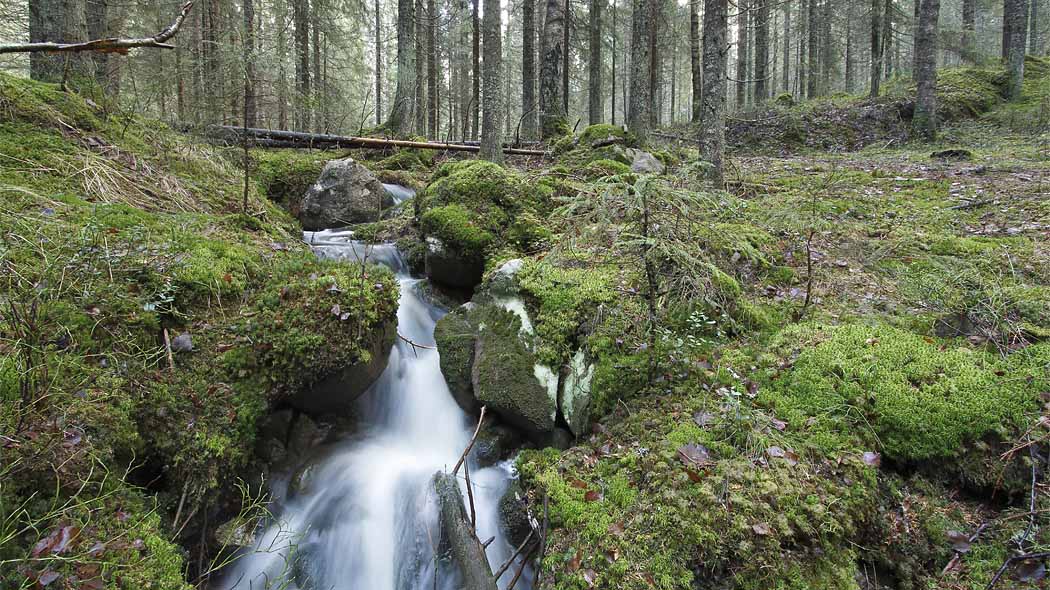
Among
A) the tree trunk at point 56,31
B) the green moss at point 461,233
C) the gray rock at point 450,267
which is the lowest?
the gray rock at point 450,267

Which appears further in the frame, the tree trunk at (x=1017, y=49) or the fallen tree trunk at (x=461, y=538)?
the tree trunk at (x=1017, y=49)

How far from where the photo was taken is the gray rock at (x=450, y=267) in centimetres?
556

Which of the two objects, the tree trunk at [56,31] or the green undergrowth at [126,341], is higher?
the tree trunk at [56,31]

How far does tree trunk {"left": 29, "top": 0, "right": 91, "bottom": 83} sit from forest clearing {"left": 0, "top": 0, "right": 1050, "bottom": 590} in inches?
1.6

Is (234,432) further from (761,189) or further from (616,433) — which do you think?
(761,189)

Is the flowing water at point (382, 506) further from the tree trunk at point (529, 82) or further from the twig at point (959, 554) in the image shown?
the tree trunk at point (529, 82)

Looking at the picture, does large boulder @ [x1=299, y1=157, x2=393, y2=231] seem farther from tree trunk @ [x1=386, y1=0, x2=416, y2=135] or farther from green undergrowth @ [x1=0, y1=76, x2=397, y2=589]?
tree trunk @ [x1=386, y1=0, x2=416, y2=135]

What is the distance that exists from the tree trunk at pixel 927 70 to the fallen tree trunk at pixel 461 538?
49.0 ft

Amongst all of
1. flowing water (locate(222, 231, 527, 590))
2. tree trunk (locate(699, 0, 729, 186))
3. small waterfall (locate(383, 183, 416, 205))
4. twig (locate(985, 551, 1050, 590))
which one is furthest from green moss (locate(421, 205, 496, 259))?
twig (locate(985, 551, 1050, 590))

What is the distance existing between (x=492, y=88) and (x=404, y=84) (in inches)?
209

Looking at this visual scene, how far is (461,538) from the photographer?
3.12 m

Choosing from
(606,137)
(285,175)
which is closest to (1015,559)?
(606,137)

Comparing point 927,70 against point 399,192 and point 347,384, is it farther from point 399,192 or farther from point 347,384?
point 347,384

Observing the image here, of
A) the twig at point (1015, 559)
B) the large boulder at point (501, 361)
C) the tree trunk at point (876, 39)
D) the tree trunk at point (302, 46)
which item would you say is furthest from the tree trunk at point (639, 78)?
the tree trunk at point (876, 39)
